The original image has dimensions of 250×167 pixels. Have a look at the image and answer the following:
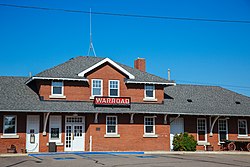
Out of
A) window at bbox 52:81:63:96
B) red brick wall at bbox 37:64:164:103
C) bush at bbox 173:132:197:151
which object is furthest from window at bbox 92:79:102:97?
bush at bbox 173:132:197:151

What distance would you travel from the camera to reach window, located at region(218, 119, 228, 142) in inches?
1395

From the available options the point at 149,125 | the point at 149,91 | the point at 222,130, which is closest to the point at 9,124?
the point at 149,125

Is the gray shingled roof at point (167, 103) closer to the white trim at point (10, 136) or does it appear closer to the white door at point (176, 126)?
the white door at point (176, 126)

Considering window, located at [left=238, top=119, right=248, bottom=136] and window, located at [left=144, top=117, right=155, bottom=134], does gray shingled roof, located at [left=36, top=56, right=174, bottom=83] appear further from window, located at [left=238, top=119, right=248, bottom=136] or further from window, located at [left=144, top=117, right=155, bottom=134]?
window, located at [left=238, top=119, right=248, bottom=136]

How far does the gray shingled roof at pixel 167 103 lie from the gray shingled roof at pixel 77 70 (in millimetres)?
2074

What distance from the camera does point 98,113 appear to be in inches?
1212

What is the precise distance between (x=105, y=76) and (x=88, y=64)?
2.66 m

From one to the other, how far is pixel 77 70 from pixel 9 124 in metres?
6.96

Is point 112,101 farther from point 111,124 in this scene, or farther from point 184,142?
point 184,142

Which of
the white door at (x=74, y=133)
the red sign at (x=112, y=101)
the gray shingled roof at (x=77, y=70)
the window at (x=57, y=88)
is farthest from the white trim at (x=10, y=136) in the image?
the red sign at (x=112, y=101)

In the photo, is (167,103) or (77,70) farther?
(167,103)

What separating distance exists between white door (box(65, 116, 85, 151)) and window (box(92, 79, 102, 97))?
2.30 metres

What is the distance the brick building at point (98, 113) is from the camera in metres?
29.9

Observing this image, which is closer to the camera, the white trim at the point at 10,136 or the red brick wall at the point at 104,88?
the white trim at the point at 10,136
